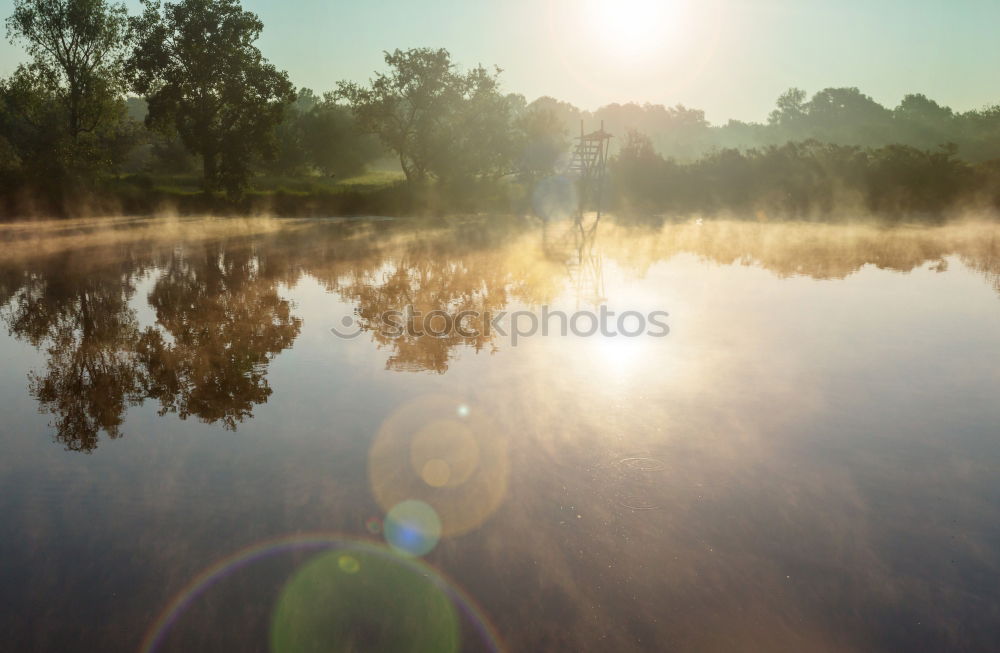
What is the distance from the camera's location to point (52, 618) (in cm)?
382

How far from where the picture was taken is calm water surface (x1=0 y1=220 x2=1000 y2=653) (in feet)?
12.6

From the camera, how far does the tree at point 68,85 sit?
37125 millimetres

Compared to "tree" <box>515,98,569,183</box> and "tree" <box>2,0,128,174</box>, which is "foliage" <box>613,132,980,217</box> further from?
"tree" <box>2,0,128,174</box>

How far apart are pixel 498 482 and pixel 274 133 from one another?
41.8m

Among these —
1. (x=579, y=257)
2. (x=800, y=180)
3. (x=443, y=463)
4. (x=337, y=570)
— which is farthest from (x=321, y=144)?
(x=337, y=570)

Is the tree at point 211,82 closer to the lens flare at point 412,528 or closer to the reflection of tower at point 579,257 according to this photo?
the reflection of tower at point 579,257

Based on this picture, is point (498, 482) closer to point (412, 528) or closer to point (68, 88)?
point (412, 528)

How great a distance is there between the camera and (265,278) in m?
16.6

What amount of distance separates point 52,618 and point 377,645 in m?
2.02

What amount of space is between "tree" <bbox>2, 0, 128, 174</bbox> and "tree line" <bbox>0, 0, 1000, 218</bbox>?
0.07 m

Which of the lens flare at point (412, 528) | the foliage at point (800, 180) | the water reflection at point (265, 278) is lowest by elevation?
the lens flare at point (412, 528)

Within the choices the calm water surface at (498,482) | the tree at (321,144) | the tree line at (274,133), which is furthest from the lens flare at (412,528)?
the tree at (321,144)

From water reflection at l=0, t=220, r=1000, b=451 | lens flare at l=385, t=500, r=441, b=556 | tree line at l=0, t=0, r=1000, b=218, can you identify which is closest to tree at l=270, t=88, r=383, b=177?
tree line at l=0, t=0, r=1000, b=218

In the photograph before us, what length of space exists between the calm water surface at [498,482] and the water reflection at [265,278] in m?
0.12
